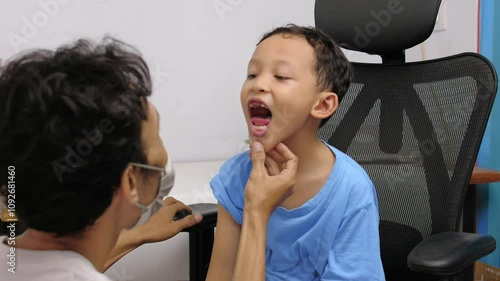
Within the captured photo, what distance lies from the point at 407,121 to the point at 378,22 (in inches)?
10.6

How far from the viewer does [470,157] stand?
132 centimetres

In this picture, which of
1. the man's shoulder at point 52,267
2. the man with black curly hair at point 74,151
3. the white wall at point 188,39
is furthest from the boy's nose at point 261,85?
the white wall at point 188,39

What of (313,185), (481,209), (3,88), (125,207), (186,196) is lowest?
(481,209)

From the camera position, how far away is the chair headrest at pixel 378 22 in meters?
1.38

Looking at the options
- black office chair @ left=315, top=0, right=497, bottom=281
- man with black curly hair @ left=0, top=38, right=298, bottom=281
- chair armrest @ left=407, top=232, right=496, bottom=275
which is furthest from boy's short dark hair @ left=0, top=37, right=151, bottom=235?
A: black office chair @ left=315, top=0, right=497, bottom=281

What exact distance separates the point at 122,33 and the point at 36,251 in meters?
1.41

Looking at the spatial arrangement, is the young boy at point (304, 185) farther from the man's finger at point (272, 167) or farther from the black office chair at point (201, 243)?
the black office chair at point (201, 243)

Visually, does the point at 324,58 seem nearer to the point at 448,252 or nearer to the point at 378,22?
the point at 378,22

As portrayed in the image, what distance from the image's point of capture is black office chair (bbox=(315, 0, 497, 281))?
134 centimetres

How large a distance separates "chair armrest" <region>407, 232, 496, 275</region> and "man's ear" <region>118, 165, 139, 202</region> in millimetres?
653

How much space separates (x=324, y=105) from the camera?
118 cm

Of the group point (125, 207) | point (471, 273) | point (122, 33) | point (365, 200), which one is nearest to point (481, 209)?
point (471, 273)

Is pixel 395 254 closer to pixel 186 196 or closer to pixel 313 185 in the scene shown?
pixel 313 185

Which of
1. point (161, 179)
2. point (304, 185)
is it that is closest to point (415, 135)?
point (304, 185)
